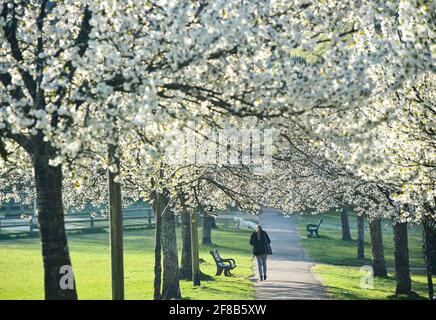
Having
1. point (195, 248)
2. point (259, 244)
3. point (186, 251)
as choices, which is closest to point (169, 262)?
point (195, 248)

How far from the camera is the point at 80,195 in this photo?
25828mm

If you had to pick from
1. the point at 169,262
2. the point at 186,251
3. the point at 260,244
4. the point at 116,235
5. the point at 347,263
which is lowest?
the point at 347,263

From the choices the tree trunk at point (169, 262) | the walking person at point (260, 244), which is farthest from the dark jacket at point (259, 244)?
the tree trunk at point (169, 262)

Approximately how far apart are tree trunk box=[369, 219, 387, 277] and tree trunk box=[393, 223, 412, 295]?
3.59 m

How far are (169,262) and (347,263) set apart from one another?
13542 mm

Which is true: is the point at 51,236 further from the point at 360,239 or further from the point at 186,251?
the point at 360,239

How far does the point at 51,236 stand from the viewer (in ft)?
37.7

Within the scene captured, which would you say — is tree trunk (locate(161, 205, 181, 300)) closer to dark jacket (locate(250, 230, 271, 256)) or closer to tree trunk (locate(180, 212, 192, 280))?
dark jacket (locate(250, 230, 271, 256))

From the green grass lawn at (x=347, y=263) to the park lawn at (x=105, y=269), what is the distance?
3.25 meters

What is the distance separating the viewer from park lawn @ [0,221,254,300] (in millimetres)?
21203

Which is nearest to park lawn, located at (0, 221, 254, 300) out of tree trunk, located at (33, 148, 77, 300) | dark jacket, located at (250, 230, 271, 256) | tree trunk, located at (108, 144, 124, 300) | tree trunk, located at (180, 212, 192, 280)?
tree trunk, located at (180, 212, 192, 280)

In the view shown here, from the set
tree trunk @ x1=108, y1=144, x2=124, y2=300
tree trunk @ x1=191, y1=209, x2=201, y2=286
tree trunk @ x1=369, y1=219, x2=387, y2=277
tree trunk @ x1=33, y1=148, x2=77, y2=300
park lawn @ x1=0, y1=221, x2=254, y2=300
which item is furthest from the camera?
tree trunk @ x1=369, y1=219, x2=387, y2=277

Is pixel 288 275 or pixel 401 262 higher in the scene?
pixel 401 262

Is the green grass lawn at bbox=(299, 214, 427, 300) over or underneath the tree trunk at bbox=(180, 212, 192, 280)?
underneath
